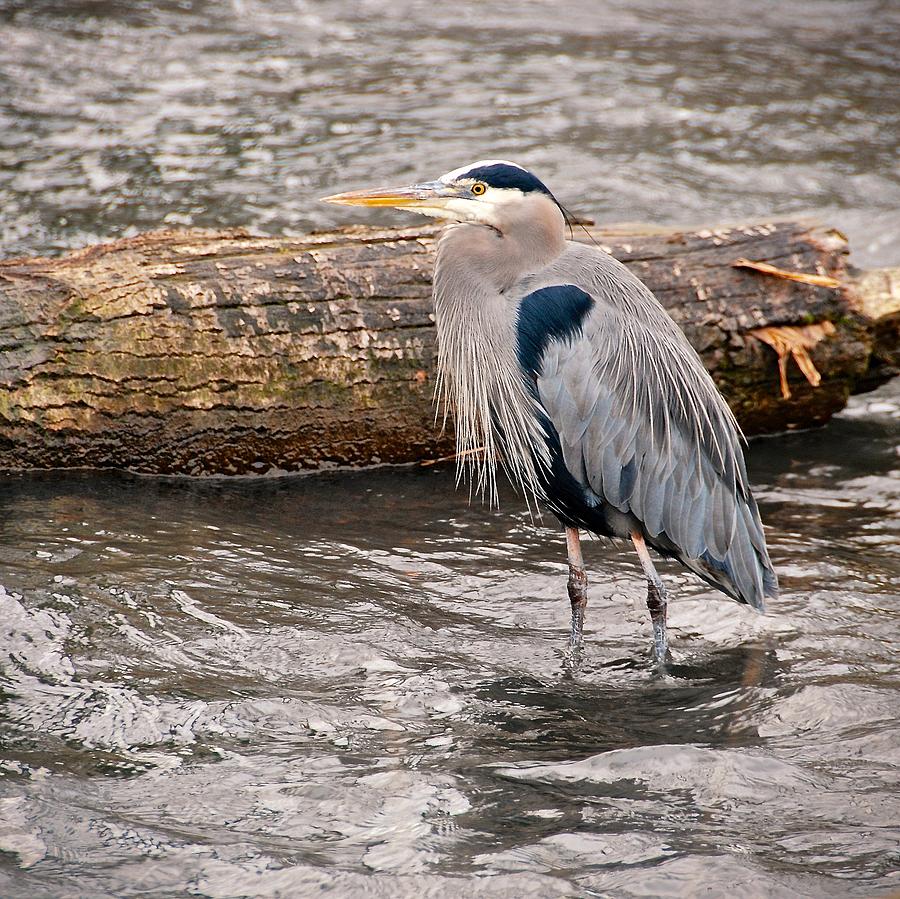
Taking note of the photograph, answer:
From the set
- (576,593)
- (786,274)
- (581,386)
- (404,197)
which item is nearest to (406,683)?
(576,593)

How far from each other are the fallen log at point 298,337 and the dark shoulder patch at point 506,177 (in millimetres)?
A: 1206

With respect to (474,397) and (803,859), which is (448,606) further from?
(803,859)

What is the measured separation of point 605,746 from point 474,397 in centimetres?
163

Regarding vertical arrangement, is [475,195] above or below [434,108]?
below

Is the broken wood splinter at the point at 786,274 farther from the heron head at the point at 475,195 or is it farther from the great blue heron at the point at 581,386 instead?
the heron head at the point at 475,195

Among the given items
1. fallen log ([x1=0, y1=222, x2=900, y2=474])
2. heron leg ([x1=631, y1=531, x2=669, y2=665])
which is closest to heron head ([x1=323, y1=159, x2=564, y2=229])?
fallen log ([x1=0, y1=222, x2=900, y2=474])

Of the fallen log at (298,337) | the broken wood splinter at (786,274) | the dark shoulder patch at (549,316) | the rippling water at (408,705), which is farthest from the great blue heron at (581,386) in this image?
the broken wood splinter at (786,274)

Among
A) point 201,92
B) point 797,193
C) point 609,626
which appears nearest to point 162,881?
point 609,626

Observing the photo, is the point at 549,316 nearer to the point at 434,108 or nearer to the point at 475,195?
the point at 475,195

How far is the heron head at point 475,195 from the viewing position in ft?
15.6

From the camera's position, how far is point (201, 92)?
1146cm

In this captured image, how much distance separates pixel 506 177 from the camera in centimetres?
477

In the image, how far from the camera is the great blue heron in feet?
15.8

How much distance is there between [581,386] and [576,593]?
0.83 meters
